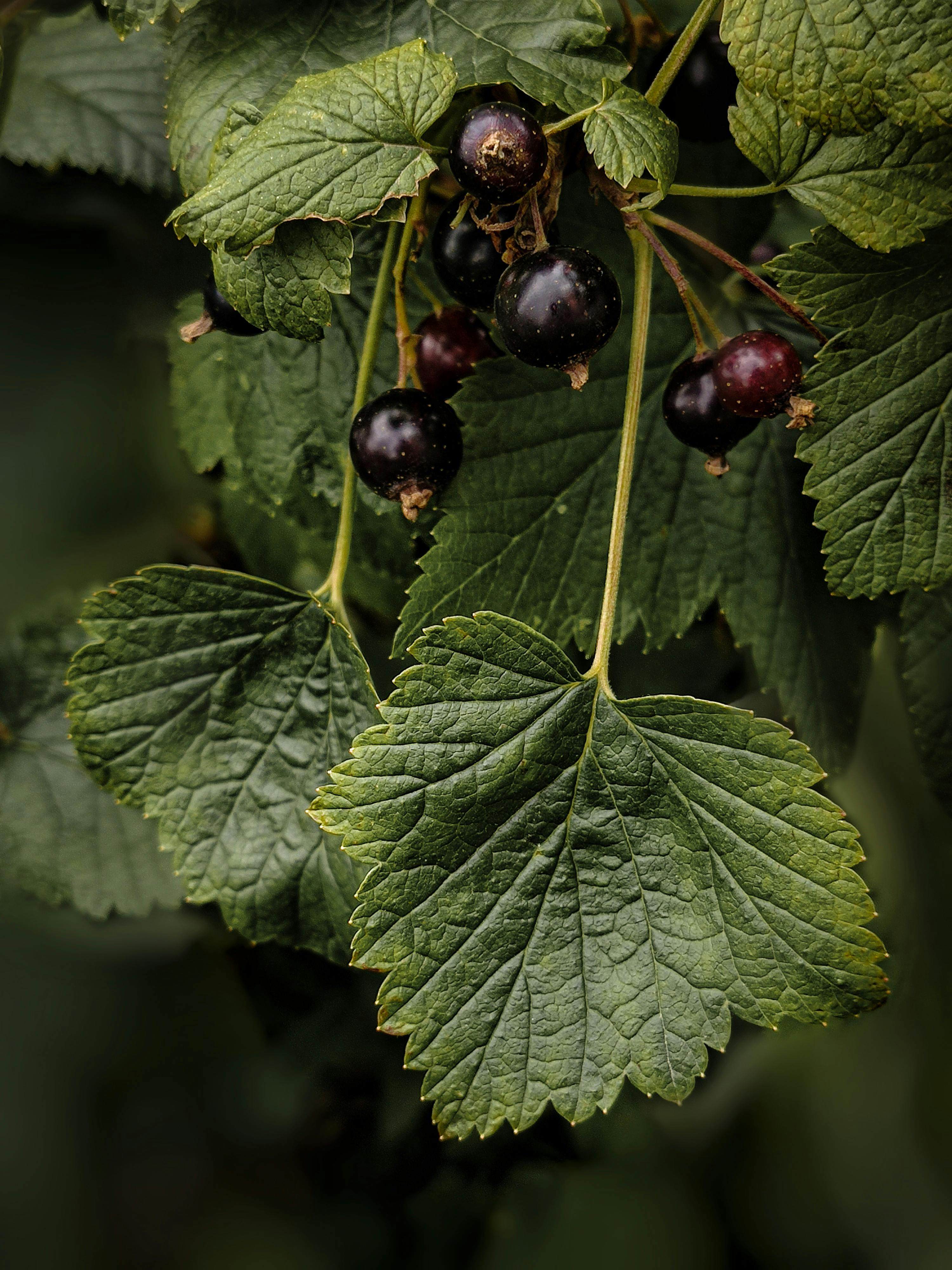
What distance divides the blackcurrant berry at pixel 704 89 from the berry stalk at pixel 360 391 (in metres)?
0.22

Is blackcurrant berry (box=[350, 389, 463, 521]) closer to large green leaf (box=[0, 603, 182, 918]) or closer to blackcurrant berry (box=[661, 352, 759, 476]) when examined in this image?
blackcurrant berry (box=[661, 352, 759, 476])

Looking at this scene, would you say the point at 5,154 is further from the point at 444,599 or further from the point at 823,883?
the point at 823,883

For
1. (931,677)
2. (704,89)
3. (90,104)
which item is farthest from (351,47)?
(931,677)

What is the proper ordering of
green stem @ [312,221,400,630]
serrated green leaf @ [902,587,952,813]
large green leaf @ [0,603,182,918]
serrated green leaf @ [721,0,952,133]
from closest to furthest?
serrated green leaf @ [721,0,952,133], green stem @ [312,221,400,630], serrated green leaf @ [902,587,952,813], large green leaf @ [0,603,182,918]

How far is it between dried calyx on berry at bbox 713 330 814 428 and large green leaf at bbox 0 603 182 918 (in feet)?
2.47

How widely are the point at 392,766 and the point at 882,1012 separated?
3.13 feet

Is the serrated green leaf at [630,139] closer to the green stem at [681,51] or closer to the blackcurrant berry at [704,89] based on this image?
the green stem at [681,51]

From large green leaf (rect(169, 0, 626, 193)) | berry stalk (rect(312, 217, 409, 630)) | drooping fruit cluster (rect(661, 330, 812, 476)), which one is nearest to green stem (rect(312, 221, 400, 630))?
berry stalk (rect(312, 217, 409, 630))

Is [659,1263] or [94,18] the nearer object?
[94,18]

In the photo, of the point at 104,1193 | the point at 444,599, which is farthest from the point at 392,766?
the point at 104,1193

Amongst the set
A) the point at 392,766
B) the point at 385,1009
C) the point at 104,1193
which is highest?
the point at 392,766

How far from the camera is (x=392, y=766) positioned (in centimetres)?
55

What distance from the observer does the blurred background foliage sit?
104cm

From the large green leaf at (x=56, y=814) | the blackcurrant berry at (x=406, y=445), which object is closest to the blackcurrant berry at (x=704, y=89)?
the blackcurrant berry at (x=406, y=445)
